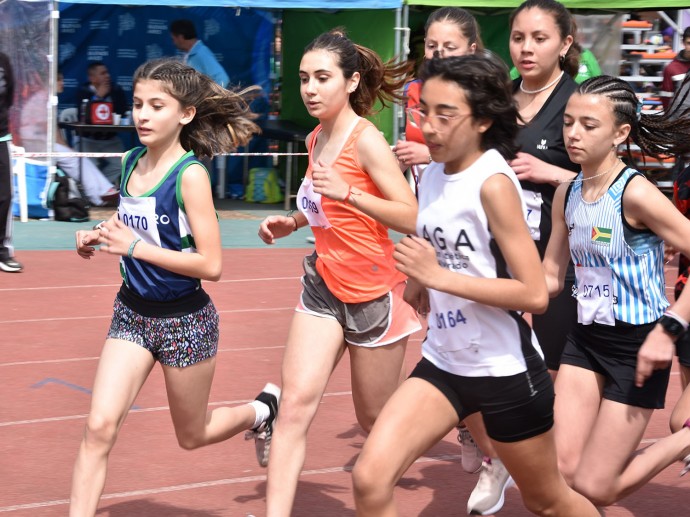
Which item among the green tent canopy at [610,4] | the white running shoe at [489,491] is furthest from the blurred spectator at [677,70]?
the white running shoe at [489,491]

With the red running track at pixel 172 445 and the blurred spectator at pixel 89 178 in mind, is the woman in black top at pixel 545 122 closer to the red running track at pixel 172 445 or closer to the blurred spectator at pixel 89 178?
the red running track at pixel 172 445

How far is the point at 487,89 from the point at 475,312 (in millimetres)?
687

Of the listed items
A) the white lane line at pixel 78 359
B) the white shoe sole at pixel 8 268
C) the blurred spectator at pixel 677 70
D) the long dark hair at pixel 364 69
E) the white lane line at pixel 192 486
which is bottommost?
the white shoe sole at pixel 8 268

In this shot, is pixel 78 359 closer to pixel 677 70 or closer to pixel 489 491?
pixel 489 491

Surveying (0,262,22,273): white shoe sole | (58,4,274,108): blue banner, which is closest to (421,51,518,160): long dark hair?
(0,262,22,273): white shoe sole

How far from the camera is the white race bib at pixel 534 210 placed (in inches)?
187

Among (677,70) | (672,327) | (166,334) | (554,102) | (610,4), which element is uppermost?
(610,4)

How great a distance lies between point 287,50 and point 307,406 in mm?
12361

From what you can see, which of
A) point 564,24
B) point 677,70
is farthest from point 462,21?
point 677,70

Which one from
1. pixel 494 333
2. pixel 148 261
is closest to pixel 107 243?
pixel 148 261

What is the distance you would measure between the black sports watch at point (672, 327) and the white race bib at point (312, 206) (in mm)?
1328

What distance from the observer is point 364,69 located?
4.76 m

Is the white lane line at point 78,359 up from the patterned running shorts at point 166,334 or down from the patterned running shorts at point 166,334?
down

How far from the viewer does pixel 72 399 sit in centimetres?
645
